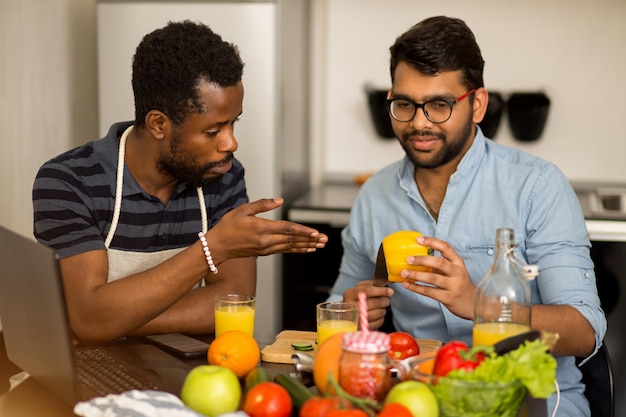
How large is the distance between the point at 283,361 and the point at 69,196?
70 centimetres

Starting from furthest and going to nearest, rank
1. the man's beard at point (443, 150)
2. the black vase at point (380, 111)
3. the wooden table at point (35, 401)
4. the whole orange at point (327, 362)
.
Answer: the black vase at point (380, 111) → the man's beard at point (443, 150) → the wooden table at point (35, 401) → the whole orange at point (327, 362)

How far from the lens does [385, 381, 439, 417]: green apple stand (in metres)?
1.20

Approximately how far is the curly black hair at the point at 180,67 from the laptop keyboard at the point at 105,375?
0.63 meters

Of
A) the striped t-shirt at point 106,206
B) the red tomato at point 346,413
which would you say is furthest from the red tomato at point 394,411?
the striped t-shirt at point 106,206

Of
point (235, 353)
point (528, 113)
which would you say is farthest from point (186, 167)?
point (528, 113)

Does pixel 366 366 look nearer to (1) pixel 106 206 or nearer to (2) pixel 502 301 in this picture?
(2) pixel 502 301

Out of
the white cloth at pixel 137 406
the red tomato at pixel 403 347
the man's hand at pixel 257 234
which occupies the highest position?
the man's hand at pixel 257 234

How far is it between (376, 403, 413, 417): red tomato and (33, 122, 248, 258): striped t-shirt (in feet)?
3.34

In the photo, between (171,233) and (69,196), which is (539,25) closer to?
(171,233)

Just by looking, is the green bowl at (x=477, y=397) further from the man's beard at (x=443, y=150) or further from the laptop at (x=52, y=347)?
the man's beard at (x=443, y=150)

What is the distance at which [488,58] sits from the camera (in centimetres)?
374

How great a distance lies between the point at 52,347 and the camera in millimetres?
1382

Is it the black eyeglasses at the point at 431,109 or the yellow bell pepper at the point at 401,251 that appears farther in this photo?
the black eyeglasses at the point at 431,109

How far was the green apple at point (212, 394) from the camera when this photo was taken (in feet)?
4.32
